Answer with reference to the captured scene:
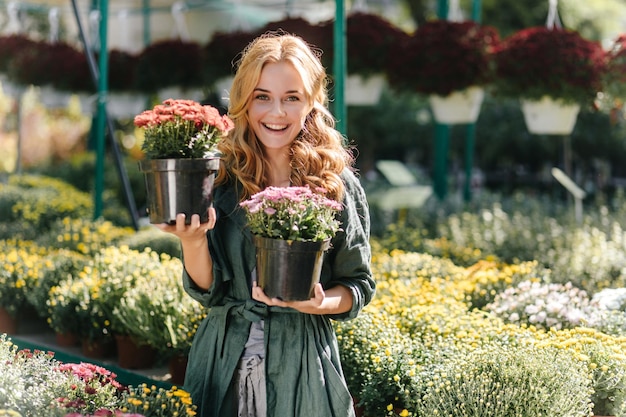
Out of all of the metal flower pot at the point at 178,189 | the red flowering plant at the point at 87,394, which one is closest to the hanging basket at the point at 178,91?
the red flowering plant at the point at 87,394

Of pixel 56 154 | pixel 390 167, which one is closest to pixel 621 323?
pixel 390 167

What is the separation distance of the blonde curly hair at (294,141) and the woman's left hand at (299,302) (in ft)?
0.97

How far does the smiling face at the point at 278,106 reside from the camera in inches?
88.7

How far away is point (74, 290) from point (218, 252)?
2.34 m

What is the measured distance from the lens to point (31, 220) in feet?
23.4

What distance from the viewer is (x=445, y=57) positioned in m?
6.04

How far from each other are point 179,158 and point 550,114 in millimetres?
4340

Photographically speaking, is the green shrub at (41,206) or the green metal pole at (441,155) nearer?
the green shrub at (41,206)

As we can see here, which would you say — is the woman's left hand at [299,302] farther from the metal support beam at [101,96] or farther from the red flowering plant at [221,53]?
the red flowering plant at [221,53]

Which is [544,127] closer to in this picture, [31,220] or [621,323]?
[621,323]

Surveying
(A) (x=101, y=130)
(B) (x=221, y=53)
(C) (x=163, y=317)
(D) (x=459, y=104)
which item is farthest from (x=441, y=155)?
(C) (x=163, y=317)

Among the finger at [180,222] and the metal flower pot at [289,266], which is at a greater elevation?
the finger at [180,222]

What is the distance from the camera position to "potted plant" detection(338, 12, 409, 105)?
6.20 metres

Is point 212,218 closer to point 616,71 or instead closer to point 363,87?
point 616,71
